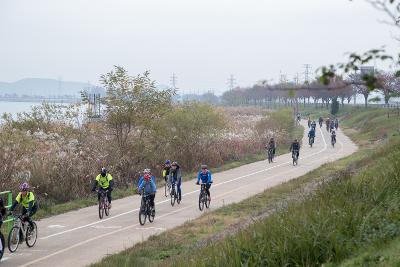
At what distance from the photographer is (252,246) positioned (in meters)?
8.89

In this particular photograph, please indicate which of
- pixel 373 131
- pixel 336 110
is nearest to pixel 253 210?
pixel 373 131

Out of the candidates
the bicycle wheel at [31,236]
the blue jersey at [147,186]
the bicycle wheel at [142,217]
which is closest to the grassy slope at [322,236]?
the bicycle wheel at [31,236]

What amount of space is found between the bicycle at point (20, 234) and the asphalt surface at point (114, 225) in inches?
7.1

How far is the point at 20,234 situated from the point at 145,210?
473 cm

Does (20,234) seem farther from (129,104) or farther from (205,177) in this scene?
(129,104)

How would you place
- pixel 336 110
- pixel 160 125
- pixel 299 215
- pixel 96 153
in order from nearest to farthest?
1. pixel 299 215
2. pixel 96 153
3. pixel 160 125
4. pixel 336 110

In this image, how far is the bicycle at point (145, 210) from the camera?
18359 millimetres

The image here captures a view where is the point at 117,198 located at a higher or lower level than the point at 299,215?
lower

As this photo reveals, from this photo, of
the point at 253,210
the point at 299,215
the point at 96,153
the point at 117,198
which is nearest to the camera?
the point at 299,215

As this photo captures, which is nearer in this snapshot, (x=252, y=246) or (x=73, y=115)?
(x=252, y=246)

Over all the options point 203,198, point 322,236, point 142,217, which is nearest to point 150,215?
point 142,217

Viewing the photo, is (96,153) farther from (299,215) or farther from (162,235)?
(299,215)

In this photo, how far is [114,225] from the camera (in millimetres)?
18672

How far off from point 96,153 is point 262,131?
102 feet
